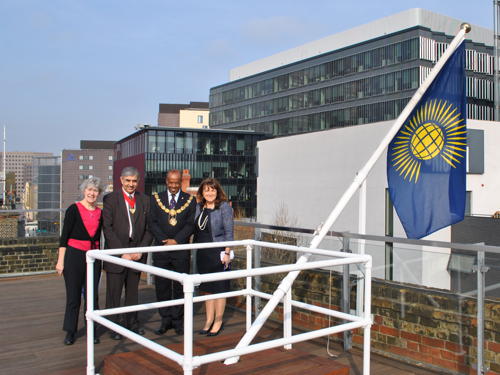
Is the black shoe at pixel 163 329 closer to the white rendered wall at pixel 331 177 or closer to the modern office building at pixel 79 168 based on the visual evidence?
the white rendered wall at pixel 331 177

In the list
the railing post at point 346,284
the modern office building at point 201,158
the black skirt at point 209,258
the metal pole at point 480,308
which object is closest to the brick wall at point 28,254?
the black skirt at point 209,258

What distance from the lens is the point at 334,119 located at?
7200 cm

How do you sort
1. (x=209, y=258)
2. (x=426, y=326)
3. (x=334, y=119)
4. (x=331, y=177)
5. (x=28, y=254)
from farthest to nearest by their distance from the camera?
1. (x=334, y=119)
2. (x=331, y=177)
3. (x=28, y=254)
4. (x=209, y=258)
5. (x=426, y=326)

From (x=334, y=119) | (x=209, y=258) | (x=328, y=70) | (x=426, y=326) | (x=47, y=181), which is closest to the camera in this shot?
(x=426, y=326)

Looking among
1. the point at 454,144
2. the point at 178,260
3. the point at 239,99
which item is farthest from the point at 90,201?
the point at 239,99

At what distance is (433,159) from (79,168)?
108 m

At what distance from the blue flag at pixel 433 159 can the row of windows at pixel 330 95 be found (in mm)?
57385

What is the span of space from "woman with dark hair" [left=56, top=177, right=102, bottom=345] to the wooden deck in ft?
0.92

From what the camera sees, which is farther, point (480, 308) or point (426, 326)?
point (426, 326)

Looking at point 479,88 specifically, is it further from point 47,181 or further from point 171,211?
point 47,181

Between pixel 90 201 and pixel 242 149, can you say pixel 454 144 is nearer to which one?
pixel 90 201

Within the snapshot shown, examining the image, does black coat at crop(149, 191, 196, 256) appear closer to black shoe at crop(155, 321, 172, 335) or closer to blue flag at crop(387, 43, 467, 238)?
black shoe at crop(155, 321, 172, 335)

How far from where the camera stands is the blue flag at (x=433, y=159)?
4.90 m

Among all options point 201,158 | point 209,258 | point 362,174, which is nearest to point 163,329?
point 209,258
